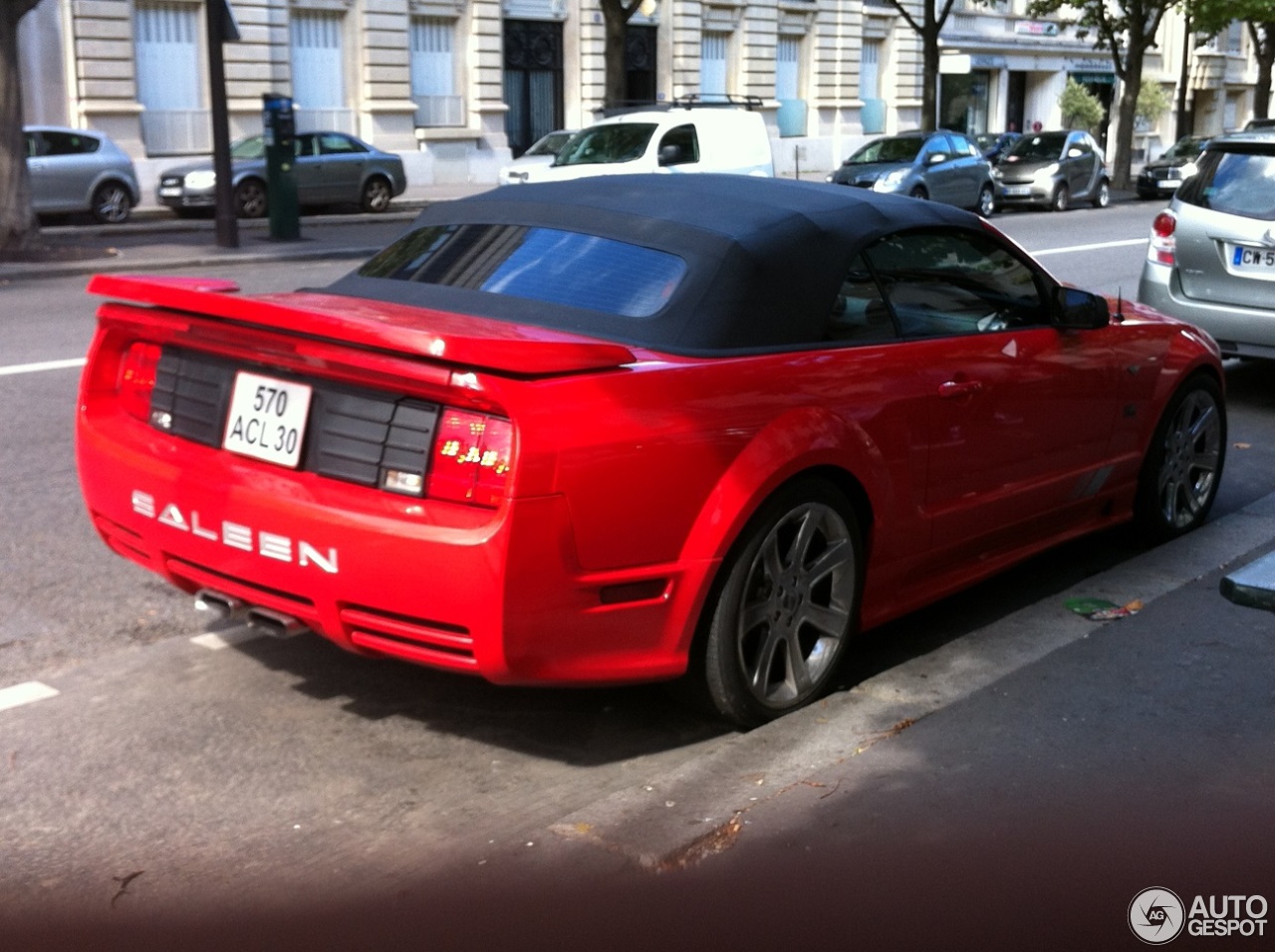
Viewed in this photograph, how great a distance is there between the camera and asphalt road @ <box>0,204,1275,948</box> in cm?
350

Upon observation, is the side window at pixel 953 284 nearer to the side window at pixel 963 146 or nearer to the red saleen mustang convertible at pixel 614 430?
the red saleen mustang convertible at pixel 614 430

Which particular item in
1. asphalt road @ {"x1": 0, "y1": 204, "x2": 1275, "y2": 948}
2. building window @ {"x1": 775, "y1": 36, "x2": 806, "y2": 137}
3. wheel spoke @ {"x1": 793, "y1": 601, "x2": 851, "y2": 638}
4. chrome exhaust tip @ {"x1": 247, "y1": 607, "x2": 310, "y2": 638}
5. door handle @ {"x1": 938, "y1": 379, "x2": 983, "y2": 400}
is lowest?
asphalt road @ {"x1": 0, "y1": 204, "x2": 1275, "y2": 948}

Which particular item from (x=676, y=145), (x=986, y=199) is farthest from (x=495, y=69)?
(x=676, y=145)

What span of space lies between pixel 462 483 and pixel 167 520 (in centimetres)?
101

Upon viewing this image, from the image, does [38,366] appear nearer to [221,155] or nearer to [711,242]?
[711,242]

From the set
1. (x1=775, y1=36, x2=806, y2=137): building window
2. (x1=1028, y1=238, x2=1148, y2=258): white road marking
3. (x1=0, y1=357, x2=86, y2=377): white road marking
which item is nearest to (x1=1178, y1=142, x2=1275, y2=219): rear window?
(x1=0, y1=357, x2=86, y2=377): white road marking

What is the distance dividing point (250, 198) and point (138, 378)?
21.7m

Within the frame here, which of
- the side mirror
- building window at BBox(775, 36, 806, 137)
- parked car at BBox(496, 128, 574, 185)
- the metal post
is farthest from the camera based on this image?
building window at BBox(775, 36, 806, 137)

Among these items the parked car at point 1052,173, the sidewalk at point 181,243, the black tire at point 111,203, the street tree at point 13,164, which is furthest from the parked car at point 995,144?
the street tree at point 13,164

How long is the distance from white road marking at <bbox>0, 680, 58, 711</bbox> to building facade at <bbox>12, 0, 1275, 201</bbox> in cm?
2302

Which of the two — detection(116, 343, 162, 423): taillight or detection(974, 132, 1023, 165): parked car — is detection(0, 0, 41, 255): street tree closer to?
detection(116, 343, 162, 423): taillight

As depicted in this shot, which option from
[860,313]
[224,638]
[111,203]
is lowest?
[224,638]

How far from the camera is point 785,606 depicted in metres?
4.52

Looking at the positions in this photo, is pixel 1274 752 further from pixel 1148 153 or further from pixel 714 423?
pixel 1148 153
